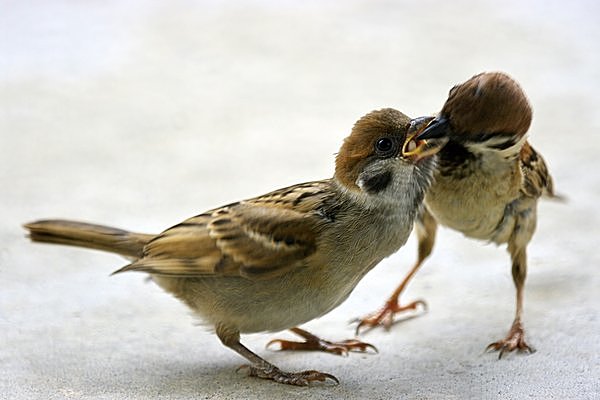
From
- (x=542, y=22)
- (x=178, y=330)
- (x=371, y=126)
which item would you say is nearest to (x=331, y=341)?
(x=178, y=330)

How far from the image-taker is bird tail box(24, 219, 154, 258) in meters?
3.78

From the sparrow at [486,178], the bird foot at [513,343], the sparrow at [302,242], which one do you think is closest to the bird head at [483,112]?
the sparrow at [486,178]

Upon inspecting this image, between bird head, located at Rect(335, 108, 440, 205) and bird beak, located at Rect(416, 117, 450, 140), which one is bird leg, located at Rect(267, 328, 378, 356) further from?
bird beak, located at Rect(416, 117, 450, 140)

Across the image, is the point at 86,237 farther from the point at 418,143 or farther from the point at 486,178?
the point at 486,178

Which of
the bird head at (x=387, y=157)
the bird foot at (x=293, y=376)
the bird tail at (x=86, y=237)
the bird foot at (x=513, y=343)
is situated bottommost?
the bird foot at (x=513, y=343)

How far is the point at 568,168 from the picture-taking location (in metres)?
5.72

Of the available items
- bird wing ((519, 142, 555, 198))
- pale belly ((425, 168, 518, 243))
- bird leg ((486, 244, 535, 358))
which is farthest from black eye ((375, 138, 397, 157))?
bird leg ((486, 244, 535, 358))

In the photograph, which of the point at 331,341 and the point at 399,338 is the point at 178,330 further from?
the point at 399,338

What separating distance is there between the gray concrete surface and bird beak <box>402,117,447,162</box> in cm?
85

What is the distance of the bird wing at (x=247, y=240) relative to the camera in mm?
3443

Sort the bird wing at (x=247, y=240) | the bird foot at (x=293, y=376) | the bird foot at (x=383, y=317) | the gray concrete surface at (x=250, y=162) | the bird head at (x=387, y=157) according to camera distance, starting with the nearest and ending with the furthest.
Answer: the bird head at (x=387, y=157), the bird wing at (x=247, y=240), the bird foot at (x=293, y=376), the gray concrete surface at (x=250, y=162), the bird foot at (x=383, y=317)

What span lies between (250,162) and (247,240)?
93.7 inches

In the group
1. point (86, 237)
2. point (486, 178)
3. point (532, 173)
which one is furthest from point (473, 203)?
point (86, 237)

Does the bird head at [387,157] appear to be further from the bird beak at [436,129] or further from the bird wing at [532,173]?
the bird wing at [532,173]
